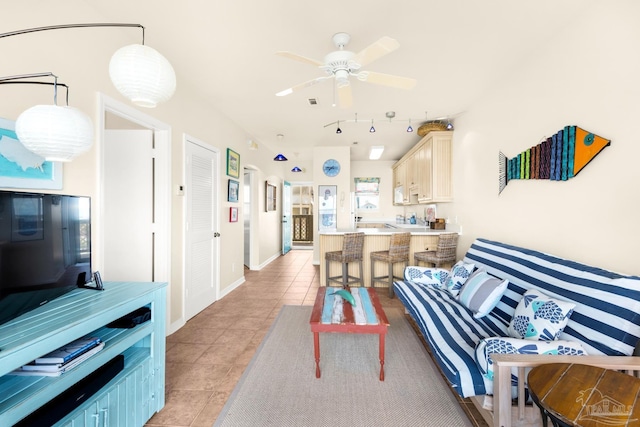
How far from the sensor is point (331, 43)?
2324 mm

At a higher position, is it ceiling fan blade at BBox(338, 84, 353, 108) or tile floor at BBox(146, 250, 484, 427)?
ceiling fan blade at BBox(338, 84, 353, 108)

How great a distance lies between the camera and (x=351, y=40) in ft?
7.50

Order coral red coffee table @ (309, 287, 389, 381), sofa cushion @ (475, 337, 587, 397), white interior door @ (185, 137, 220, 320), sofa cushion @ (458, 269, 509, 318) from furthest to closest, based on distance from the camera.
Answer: white interior door @ (185, 137, 220, 320)
sofa cushion @ (458, 269, 509, 318)
coral red coffee table @ (309, 287, 389, 381)
sofa cushion @ (475, 337, 587, 397)

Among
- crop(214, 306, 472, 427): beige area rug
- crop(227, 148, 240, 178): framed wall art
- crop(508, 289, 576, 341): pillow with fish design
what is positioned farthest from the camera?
crop(227, 148, 240, 178): framed wall art

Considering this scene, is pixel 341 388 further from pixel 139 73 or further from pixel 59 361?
pixel 139 73

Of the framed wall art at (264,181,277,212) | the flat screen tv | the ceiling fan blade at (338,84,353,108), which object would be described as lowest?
the flat screen tv

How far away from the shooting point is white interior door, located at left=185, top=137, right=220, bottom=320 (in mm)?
3229

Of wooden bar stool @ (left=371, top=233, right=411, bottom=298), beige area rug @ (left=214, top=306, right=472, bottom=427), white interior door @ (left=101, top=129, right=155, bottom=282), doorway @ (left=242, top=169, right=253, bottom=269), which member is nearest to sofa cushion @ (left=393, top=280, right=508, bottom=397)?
beige area rug @ (left=214, top=306, right=472, bottom=427)

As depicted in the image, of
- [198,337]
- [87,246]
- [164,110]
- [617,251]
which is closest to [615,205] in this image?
[617,251]

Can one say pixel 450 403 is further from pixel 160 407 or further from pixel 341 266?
pixel 341 266

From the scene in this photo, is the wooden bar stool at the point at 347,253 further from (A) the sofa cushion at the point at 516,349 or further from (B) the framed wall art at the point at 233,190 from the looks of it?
(A) the sofa cushion at the point at 516,349

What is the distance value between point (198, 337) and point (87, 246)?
1589 millimetres

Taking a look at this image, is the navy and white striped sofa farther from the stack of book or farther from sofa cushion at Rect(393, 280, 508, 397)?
the stack of book

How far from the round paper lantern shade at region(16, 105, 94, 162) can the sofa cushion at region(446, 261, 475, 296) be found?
3.05m
